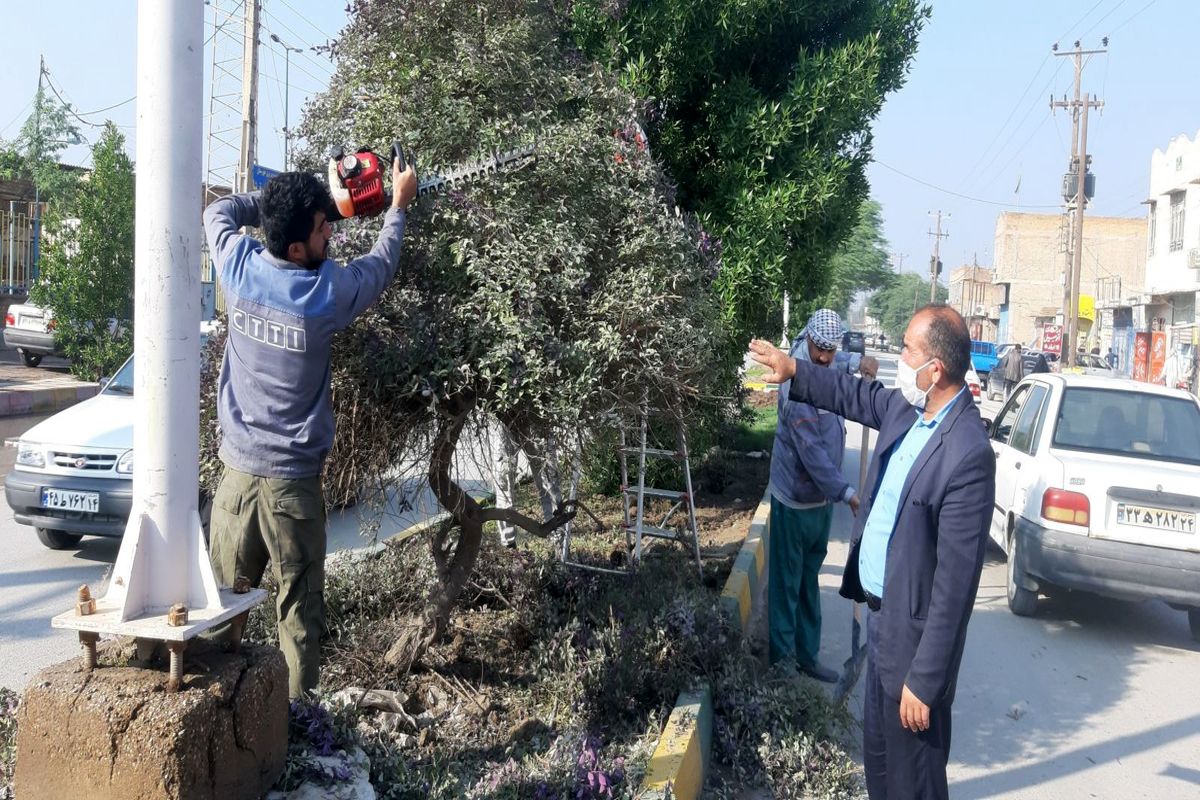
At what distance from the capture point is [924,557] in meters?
3.31

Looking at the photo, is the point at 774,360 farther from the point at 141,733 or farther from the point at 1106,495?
the point at 1106,495

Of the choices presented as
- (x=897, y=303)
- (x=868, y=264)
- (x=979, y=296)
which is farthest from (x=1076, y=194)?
(x=897, y=303)

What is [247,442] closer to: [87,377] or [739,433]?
[739,433]

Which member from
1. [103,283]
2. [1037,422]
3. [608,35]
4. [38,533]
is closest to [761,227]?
[608,35]

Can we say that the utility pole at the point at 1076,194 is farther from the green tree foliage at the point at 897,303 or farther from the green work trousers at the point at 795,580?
the green tree foliage at the point at 897,303

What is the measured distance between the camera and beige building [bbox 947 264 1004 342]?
7406 centimetres

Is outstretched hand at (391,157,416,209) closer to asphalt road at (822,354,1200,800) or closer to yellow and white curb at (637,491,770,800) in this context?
yellow and white curb at (637,491,770,800)

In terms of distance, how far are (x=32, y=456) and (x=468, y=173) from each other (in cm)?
530

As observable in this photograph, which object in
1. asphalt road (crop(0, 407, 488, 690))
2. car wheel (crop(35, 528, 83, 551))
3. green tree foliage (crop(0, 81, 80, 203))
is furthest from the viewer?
green tree foliage (crop(0, 81, 80, 203))

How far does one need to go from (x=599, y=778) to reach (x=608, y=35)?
4.85 metres

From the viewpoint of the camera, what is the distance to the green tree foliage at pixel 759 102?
643cm

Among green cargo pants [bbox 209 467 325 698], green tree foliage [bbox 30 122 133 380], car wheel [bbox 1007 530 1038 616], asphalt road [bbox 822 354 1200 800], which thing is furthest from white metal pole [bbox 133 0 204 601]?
green tree foliage [bbox 30 122 133 380]

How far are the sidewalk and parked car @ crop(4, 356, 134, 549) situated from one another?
898 cm

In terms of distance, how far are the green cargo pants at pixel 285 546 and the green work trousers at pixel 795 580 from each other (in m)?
3.12
